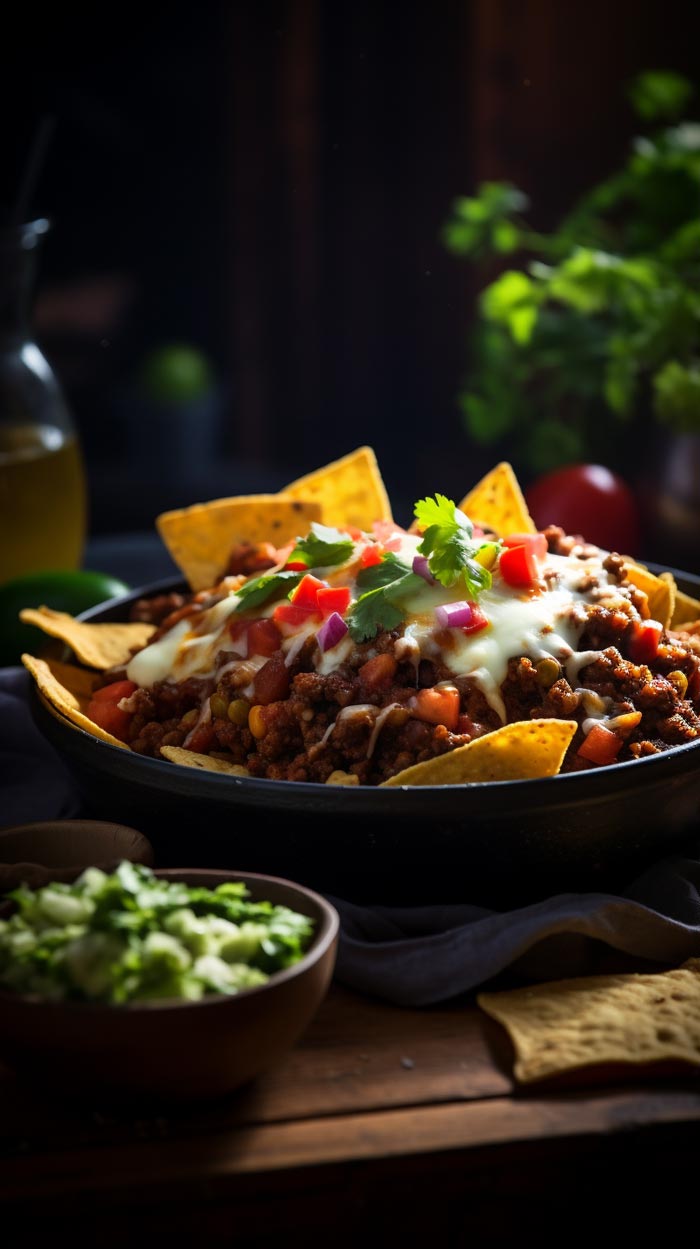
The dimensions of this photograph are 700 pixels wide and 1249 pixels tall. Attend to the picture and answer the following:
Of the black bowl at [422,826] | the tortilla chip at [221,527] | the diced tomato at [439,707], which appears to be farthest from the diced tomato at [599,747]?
the tortilla chip at [221,527]

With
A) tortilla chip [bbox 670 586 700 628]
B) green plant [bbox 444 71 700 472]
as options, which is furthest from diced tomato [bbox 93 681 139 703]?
green plant [bbox 444 71 700 472]

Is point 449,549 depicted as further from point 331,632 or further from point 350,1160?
point 350,1160

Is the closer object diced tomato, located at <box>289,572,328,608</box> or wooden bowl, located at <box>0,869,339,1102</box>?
wooden bowl, located at <box>0,869,339,1102</box>

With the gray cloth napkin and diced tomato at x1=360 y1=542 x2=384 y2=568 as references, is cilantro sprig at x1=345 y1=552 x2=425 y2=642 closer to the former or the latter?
diced tomato at x1=360 y1=542 x2=384 y2=568

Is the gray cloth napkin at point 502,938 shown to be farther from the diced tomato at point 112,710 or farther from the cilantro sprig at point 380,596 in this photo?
the diced tomato at point 112,710

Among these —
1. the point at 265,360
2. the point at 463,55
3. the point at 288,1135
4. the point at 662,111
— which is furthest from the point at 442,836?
the point at 265,360

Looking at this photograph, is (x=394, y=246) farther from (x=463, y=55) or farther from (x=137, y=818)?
(x=137, y=818)
